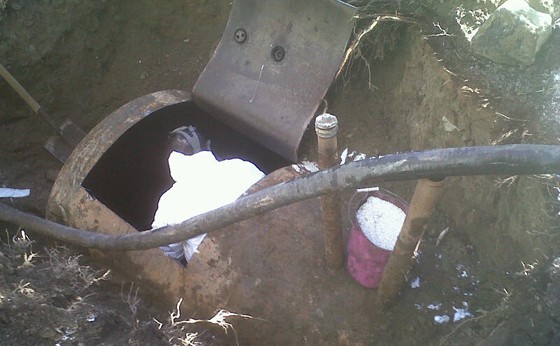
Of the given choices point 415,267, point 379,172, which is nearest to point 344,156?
point 415,267

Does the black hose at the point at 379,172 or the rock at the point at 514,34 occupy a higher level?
the rock at the point at 514,34

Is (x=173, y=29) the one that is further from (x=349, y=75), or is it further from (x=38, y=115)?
(x=349, y=75)

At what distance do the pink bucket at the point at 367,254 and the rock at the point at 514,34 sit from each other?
0.94m

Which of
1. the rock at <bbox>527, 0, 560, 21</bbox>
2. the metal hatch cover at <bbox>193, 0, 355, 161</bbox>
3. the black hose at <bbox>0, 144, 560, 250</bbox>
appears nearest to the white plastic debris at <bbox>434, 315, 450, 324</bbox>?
the black hose at <bbox>0, 144, 560, 250</bbox>

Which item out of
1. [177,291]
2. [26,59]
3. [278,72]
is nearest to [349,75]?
[278,72]

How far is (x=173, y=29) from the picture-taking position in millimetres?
4203

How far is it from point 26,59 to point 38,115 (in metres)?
0.42

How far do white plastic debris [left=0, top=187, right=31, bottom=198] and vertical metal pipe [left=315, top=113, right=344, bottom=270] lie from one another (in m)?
2.54

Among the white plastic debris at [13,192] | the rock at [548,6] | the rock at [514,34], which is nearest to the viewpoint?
the rock at [514,34]

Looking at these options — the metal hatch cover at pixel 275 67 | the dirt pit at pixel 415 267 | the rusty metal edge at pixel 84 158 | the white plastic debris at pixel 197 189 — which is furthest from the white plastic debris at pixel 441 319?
the rusty metal edge at pixel 84 158

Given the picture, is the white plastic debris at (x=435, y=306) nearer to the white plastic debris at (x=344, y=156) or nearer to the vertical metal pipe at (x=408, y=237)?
the vertical metal pipe at (x=408, y=237)

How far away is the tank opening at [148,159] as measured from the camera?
10.1 feet

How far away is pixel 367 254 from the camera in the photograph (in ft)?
7.12

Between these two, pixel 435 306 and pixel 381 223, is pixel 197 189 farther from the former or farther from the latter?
pixel 435 306
